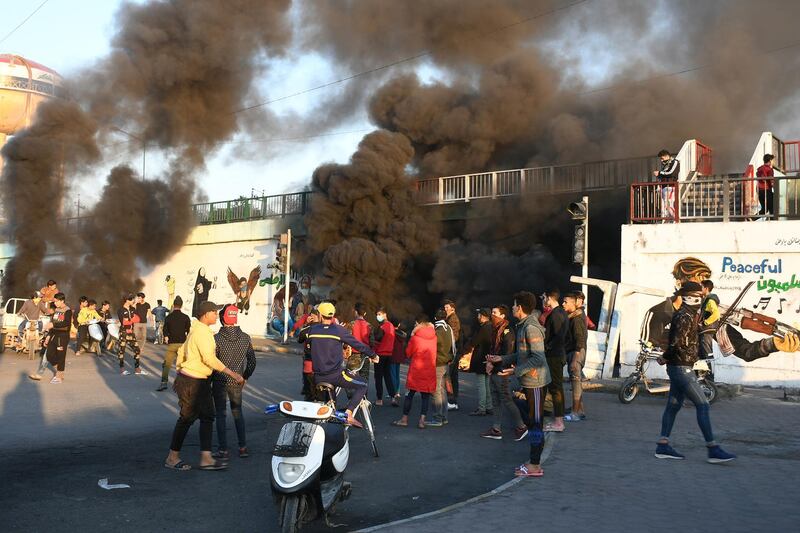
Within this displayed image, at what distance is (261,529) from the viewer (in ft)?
16.0

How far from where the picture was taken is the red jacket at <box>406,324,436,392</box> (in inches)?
347

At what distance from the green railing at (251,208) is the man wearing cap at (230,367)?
2094 cm

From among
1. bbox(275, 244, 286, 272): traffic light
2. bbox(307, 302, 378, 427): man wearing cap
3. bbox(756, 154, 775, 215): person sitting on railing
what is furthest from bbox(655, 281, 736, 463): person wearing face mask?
bbox(275, 244, 286, 272): traffic light

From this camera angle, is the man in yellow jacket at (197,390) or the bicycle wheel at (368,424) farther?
the bicycle wheel at (368,424)

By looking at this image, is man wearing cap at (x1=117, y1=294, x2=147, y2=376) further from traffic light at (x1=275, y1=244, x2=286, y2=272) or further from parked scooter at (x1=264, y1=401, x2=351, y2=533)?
parked scooter at (x1=264, y1=401, x2=351, y2=533)

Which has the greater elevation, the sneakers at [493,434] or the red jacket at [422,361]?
the red jacket at [422,361]

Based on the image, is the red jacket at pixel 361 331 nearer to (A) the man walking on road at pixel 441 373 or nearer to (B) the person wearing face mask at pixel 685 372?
(A) the man walking on road at pixel 441 373

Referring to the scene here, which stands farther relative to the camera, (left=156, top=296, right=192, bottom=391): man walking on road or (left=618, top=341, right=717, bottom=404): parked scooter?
(left=156, top=296, right=192, bottom=391): man walking on road

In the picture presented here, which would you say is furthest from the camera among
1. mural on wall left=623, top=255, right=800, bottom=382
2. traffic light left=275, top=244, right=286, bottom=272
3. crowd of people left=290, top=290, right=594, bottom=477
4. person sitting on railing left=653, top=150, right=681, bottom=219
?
traffic light left=275, top=244, right=286, bottom=272

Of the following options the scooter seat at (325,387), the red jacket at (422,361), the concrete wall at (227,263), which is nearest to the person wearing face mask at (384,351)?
the red jacket at (422,361)

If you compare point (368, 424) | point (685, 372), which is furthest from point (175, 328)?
point (685, 372)

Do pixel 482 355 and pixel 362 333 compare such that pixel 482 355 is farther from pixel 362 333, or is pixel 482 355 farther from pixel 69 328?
pixel 69 328

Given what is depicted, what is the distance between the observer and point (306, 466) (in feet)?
15.5

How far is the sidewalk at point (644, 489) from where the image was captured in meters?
4.69
